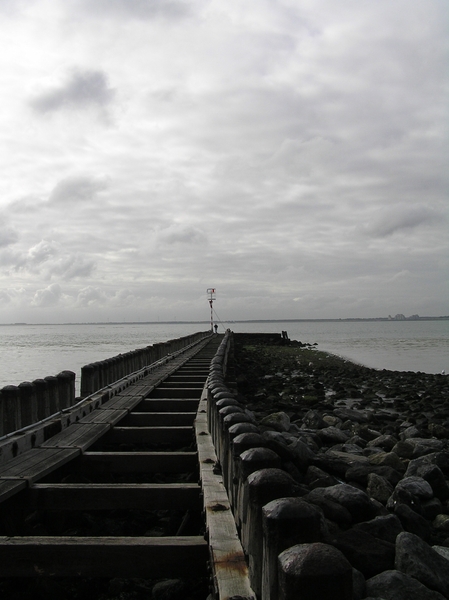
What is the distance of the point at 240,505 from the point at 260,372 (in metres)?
23.3

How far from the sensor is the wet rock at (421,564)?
3.46 metres

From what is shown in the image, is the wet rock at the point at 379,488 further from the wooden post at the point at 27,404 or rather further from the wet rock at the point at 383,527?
the wooden post at the point at 27,404

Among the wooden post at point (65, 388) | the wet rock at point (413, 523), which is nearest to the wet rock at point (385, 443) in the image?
the wet rock at point (413, 523)

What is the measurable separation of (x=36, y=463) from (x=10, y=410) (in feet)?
3.63

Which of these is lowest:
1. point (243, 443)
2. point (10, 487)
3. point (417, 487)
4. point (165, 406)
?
point (417, 487)

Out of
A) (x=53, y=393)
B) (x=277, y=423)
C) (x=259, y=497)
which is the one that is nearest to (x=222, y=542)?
Result: (x=259, y=497)

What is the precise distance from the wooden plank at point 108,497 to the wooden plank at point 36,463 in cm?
14

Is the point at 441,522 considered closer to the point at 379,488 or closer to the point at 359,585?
the point at 379,488

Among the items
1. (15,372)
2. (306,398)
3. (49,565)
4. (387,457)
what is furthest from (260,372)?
(49,565)

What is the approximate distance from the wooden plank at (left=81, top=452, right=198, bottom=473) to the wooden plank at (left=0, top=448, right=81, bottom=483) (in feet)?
0.64

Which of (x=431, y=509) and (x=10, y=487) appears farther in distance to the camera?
(x=431, y=509)

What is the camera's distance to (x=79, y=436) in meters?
5.39

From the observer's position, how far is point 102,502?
3980 millimetres

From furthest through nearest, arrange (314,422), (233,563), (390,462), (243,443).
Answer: (314,422), (390,462), (243,443), (233,563)
